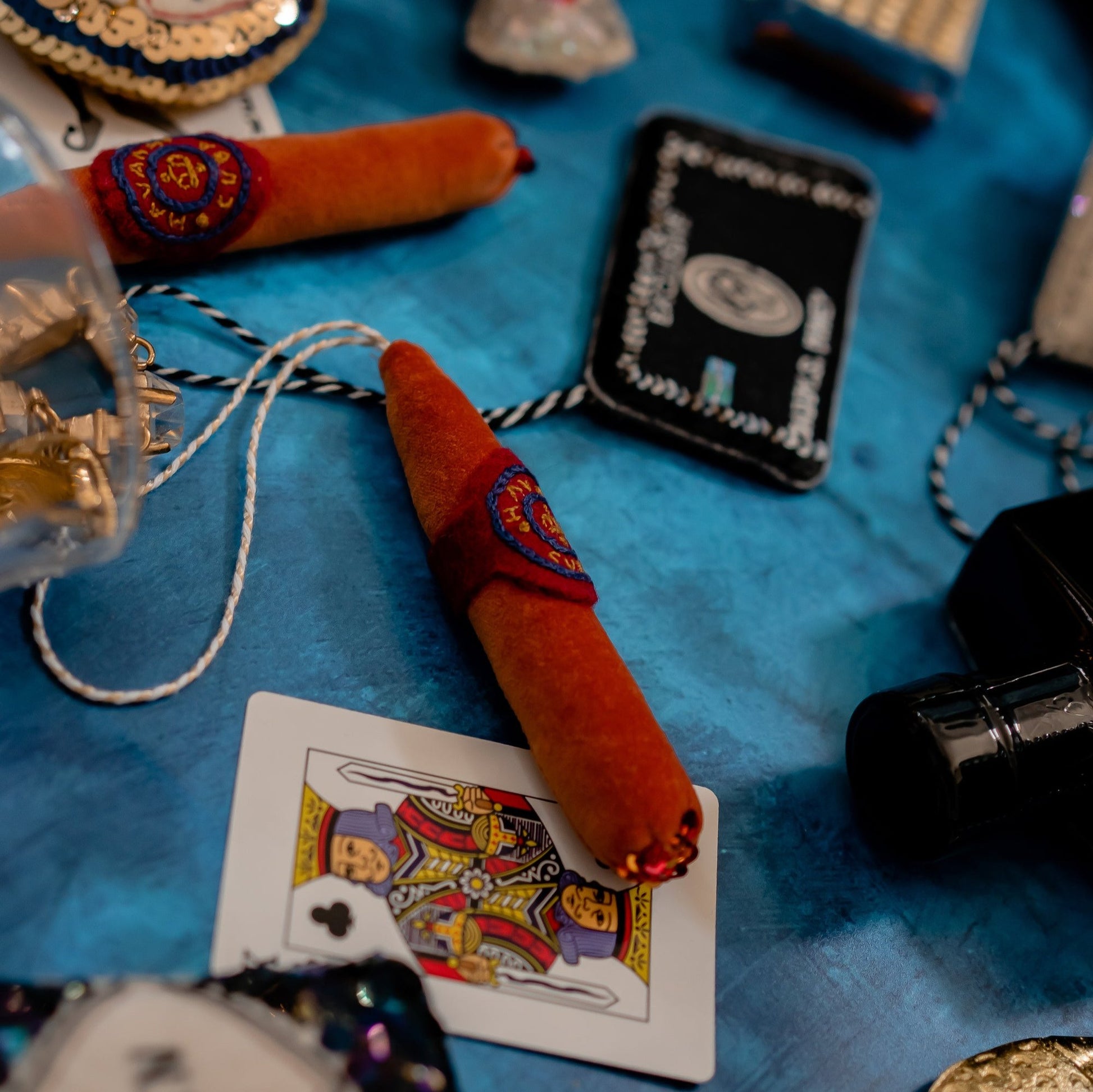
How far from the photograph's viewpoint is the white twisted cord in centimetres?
52

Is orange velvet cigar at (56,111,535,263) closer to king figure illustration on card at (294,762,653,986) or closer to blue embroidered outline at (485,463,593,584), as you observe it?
blue embroidered outline at (485,463,593,584)

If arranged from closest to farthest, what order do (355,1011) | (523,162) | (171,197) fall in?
(355,1011), (171,197), (523,162)

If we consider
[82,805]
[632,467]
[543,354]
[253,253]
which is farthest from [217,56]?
[82,805]

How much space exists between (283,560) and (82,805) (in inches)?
6.9

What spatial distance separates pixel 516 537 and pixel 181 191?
12.0 inches

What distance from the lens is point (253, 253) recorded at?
2.30 ft

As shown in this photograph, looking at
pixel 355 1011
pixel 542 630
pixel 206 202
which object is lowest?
pixel 355 1011

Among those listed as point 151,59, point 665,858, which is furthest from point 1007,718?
point 151,59

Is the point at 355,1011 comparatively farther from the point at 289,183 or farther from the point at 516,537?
the point at 289,183

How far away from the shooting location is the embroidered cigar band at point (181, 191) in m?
0.59

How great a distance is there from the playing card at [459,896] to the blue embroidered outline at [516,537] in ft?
0.36

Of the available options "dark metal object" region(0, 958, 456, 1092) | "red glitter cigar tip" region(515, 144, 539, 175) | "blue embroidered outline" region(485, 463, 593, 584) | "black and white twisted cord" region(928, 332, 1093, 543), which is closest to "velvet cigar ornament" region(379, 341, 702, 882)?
"blue embroidered outline" region(485, 463, 593, 584)

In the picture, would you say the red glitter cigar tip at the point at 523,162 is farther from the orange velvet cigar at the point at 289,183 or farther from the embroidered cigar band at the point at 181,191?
the embroidered cigar band at the point at 181,191

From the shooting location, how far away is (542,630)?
53cm
